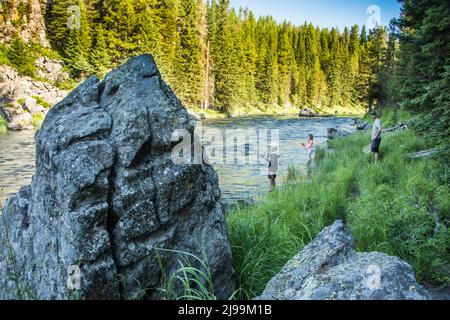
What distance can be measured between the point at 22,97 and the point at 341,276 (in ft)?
141

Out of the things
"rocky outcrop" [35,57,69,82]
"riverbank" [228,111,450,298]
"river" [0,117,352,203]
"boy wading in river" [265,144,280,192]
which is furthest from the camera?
"rocky outcrop" [35,57,69,82]

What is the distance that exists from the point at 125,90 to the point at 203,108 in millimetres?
60960

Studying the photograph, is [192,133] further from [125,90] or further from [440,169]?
[440,169]

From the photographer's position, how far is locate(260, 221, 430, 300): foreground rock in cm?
236

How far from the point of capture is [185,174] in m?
4.09

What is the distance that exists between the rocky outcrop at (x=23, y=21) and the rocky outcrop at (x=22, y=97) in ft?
28.7

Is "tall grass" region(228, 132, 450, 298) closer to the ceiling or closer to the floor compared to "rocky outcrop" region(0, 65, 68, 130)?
closer to the floor

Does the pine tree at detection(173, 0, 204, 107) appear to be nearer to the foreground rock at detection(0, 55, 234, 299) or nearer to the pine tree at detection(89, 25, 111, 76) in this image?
the pine tree at detection(89, 25, 111, 76)

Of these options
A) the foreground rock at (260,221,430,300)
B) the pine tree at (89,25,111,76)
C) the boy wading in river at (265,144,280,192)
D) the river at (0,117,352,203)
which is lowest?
the river at (0,117,352,203)

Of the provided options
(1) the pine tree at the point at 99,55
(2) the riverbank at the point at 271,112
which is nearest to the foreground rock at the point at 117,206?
(1) the pine tree at the point at 99,55

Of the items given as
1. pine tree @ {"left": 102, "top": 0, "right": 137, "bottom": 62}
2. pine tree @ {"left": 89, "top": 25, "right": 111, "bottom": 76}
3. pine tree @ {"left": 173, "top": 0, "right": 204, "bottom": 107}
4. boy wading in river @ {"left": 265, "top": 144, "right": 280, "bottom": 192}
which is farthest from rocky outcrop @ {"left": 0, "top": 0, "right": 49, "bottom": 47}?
boy wading in river @ {"left": 265, "top": 144, "right": 280, "bottom": 192}

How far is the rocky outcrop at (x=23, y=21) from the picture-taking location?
155ft

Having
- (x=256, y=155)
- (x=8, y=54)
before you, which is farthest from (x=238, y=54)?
(x=256, y=155)

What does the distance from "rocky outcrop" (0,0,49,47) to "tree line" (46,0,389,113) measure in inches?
56.0
